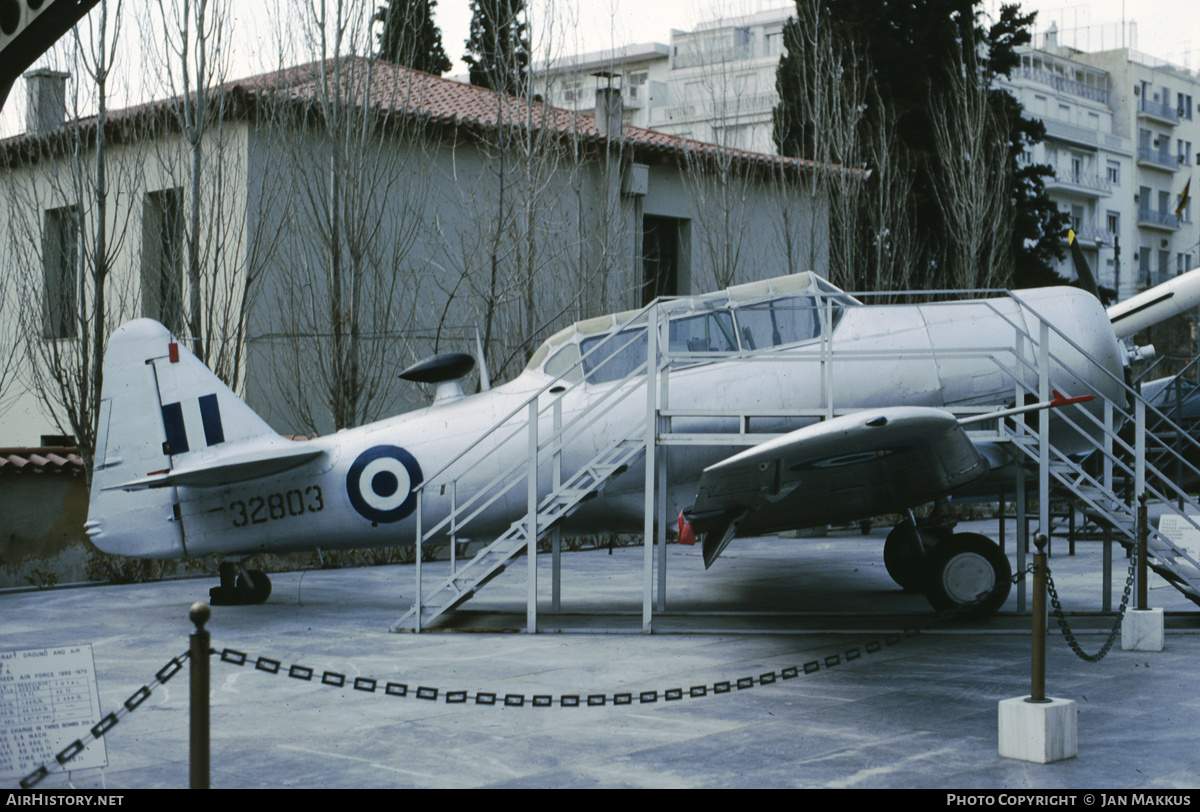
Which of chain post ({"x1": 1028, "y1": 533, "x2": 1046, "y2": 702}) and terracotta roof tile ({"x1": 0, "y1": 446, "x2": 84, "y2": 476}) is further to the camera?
terracotta roof tile ({"x1": 0, "y1": 446, "x2": 84, "y2": 476})

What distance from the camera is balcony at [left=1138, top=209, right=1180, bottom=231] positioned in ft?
231

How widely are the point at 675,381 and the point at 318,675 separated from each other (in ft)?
14.4

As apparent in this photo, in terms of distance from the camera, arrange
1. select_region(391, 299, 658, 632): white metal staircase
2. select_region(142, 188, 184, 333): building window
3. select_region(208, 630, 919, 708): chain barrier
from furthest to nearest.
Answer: select_region(142, 188, 184, 333): building window
select_region(391, 299, 658, 632): white metal staircase
select_region(208, 630, 919, 708): chain barrier

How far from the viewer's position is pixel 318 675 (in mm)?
8688

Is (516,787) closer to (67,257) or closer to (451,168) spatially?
(67,257)

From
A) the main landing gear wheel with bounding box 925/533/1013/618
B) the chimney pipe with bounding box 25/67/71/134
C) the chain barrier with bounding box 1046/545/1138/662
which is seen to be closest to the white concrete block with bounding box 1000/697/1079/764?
the chain barrier with bounding box 1046/545/1138/662

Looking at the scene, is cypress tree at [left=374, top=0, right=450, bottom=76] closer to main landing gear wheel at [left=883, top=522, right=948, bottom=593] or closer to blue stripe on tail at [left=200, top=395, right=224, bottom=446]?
blue stripe on tail at [left=200, top=395, right=224, bottom=446]

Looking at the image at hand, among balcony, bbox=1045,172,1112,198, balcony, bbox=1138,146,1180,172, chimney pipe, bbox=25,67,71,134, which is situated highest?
balcony, bbox=1138,146,1180,172

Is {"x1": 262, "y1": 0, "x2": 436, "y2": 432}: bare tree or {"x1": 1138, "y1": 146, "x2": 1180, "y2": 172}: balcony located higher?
{"x1": 1138, "y1": 146, "x2": 1180, "y2": 172}: balcony

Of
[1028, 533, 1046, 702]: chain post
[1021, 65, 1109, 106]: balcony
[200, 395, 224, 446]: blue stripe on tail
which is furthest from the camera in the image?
[1021, 65, 1109, 106]: balcony

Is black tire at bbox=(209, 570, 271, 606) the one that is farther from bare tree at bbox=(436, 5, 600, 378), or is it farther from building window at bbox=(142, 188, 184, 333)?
bare tree at bbox=(436, 5, 600, 378)

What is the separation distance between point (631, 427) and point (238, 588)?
4.50 metres

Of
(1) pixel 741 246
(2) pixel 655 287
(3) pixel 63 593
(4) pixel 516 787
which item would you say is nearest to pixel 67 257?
(3) pixel 63 593

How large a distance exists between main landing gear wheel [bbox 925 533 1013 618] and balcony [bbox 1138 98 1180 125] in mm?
70034
